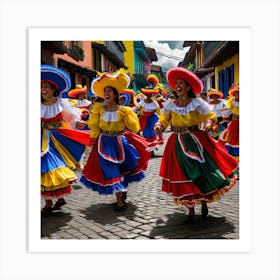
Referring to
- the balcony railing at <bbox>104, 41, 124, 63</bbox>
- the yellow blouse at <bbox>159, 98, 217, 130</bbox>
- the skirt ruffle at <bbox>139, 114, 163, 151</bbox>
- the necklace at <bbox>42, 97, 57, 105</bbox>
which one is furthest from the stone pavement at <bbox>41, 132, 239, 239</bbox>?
the balcony railing at <bbox>104, 41, 124, 63</bbox>

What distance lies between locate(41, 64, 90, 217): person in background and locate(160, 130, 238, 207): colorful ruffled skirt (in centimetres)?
140

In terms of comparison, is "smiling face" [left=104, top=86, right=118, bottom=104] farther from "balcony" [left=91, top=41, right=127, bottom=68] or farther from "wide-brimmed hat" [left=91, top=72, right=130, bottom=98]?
"balcony" [left=91, top=41, right=127, bottom=68]

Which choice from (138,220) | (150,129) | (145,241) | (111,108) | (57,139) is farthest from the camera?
(150,129)

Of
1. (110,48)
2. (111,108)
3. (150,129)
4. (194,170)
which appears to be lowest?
(194,170)

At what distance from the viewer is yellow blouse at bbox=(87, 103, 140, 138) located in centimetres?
612

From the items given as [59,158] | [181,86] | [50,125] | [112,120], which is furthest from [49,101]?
[181,86]

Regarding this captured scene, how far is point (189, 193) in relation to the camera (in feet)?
16.7

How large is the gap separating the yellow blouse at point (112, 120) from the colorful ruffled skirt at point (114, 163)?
119mm

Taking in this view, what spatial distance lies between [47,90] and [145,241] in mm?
2489

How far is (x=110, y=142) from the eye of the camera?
20.3ft
